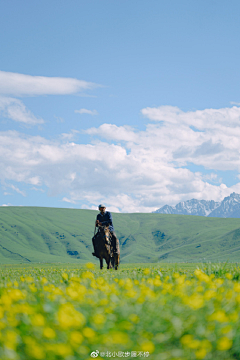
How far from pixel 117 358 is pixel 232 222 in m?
156

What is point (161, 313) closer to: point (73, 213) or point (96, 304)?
point (96, 304)

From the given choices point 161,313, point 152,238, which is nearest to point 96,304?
point 161,313

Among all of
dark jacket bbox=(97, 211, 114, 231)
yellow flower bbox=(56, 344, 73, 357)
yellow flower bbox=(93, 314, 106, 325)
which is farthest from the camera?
dark jacket bbox=(97, 211, 114, 231)

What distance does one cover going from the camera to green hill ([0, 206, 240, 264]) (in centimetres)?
11194

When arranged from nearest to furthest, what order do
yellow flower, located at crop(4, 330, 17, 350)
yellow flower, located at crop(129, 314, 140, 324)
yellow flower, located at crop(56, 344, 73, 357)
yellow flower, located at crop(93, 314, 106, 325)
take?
yellow flower, located at crop(56, 344, 73, 357) → yellow flower, located at crop(4, 330, 17, 350) → yellow flower, located at crop(93, 314, 106, 325) → yellow flower, located at crop(129, 314, 140, 324)

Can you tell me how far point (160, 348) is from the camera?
4125 millimetres

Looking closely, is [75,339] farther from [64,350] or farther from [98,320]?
[98,320]

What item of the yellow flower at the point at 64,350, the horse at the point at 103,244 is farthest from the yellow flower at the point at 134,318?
the horse at the point at 103,244

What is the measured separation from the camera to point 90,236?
147250 mm

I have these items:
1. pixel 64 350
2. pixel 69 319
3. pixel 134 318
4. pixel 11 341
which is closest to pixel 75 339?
pixel 64 350

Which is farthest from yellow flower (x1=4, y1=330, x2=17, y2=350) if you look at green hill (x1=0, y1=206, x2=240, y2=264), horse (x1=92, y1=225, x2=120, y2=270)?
green hill (x1=0, y1=206, x2=240, y2=264)

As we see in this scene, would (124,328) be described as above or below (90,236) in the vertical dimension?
above

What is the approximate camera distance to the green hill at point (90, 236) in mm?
111938

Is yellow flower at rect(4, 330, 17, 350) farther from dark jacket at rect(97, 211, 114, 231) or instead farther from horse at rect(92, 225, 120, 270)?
dark jacket at rect(97, 211, 114, 231)
